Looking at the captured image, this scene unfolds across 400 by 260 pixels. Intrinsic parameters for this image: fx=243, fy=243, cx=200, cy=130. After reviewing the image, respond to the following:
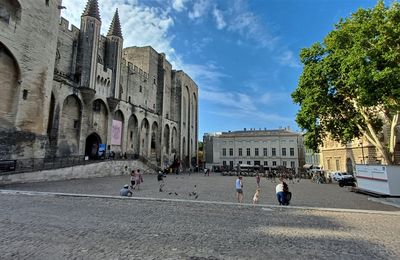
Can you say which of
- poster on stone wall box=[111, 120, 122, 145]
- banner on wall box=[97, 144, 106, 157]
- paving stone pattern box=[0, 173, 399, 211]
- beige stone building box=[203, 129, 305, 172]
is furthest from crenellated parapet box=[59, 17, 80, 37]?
beige stone building box=[203, 129, 305, 172]

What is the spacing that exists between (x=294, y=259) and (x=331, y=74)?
723 inches

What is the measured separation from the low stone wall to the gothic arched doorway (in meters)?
4.25

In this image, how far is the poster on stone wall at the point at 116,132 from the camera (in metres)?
33.8

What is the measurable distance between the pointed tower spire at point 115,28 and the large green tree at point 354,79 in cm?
2637

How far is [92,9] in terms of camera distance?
29.7 metres

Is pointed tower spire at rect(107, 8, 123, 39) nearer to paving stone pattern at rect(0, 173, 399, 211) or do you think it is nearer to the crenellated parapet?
the crenellated parapet

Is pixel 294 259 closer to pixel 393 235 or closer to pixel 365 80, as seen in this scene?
pixel 393 235

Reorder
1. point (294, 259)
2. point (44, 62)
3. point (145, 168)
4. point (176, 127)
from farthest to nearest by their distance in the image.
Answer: point (176, 127), point (145, 168), point (44, 62), point (294, 259)

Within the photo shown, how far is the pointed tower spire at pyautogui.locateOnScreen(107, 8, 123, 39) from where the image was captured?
35125 millimetres

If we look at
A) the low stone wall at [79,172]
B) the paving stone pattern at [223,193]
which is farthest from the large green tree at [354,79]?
the low stone wall at [79,172]

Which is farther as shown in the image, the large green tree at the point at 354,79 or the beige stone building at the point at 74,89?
the beige stone building at the point at 74,89

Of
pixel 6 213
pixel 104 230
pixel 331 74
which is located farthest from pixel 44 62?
pixel 331 74

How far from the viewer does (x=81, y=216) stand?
7594 mm

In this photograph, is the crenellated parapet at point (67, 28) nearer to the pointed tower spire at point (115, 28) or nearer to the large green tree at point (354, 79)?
the pointed tower spire at point (115, 28)
